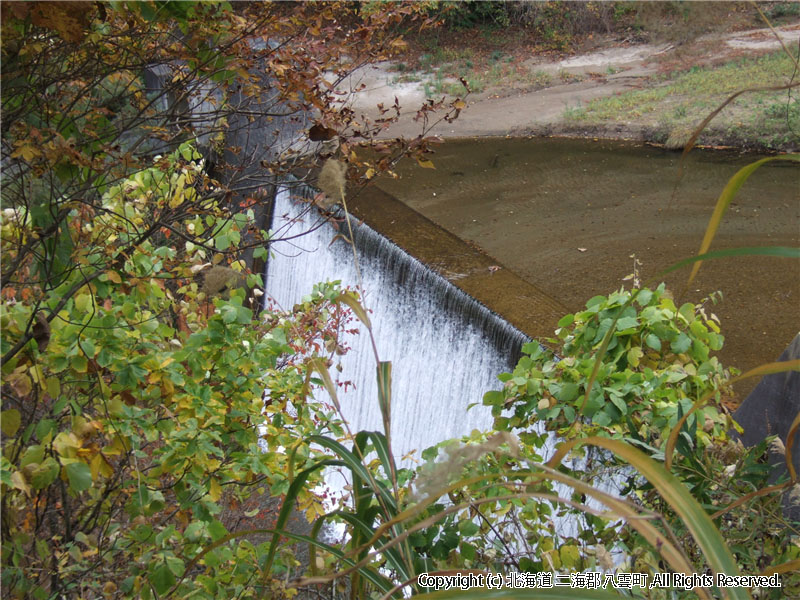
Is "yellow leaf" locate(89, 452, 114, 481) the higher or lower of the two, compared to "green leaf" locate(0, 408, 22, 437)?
lower

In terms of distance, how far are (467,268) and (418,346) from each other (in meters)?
0.73

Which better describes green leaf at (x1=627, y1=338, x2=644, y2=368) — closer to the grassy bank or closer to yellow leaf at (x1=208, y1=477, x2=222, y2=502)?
yellow leaf at (x1=208, y1=477, x2=222, y2=502)

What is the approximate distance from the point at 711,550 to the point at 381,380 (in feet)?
1.36

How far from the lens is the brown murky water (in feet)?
18.5

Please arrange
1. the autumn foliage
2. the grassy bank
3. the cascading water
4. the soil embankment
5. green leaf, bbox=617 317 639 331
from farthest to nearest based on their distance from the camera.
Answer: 1. the soil embankment
2. the grassy bank
3. the cascading water
4. green leaf, bbox=617 317 639 331
5. the autumn foliage

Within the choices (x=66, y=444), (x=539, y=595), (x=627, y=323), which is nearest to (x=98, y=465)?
(x=66, y=444)

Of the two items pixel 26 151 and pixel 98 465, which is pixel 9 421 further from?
pixel 26 151

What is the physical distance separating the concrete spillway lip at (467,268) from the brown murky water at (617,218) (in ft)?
1.63

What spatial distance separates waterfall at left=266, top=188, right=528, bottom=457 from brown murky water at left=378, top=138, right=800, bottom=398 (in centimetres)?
86

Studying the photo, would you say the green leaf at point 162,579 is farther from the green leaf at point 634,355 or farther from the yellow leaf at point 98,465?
the green leaf at point 634,355


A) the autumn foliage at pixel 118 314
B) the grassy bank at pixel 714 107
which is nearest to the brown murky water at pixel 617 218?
the grassy bank at pixel 714 107

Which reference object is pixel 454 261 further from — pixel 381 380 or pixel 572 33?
pixel 572 33

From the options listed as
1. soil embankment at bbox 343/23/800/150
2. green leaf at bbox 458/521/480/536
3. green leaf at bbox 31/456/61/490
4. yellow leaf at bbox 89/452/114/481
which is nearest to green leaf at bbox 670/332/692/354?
green leaf at bbox 458/521/480/536

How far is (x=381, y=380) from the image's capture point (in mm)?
907
